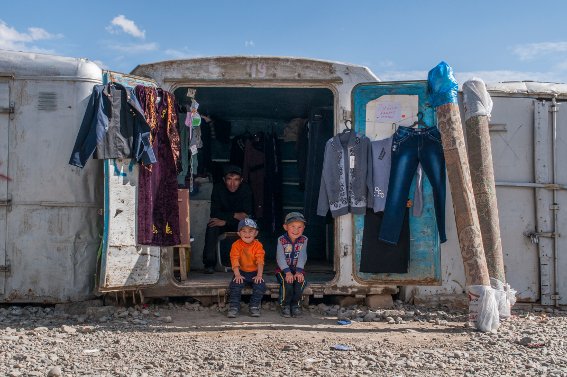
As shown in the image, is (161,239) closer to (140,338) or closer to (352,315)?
(140,338)

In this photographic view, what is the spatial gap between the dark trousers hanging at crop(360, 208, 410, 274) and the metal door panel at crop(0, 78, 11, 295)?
12.6 ft

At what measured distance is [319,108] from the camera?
28.9ft

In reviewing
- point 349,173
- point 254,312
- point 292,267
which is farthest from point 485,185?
point 254,312

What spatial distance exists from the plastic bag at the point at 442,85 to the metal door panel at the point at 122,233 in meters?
3.23

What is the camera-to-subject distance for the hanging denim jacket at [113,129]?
5930mm

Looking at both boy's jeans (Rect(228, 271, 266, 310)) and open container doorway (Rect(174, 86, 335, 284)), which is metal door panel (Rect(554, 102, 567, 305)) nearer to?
open container doorway (Rect(174, 86, 335, 284))


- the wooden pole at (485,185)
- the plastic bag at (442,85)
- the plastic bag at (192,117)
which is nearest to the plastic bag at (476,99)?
the wooden pole at (485,185)

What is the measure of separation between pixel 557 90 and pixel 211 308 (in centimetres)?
478

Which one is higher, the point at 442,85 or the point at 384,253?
the point at 442,85

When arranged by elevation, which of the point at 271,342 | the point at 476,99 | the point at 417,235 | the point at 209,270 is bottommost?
the point at 271,342

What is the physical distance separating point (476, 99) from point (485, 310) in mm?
2300

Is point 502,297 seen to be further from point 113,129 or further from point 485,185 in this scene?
point 113,129

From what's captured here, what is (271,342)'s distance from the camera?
527cm

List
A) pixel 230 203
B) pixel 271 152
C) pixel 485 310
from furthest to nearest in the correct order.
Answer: pixel 271 152 < pixel 230 203 < pixel 485 310
